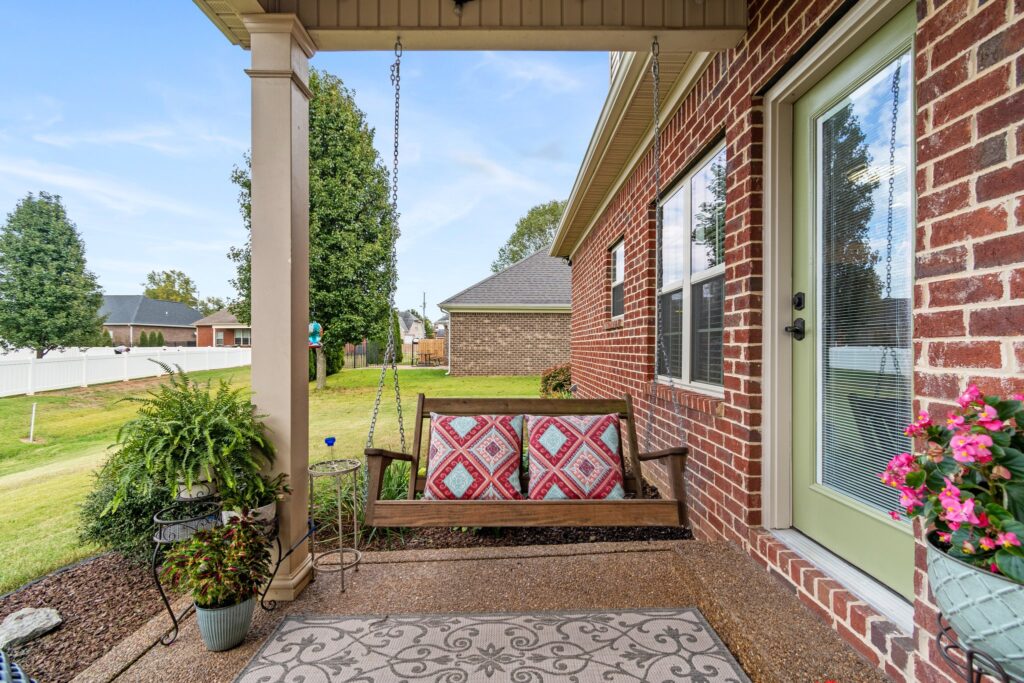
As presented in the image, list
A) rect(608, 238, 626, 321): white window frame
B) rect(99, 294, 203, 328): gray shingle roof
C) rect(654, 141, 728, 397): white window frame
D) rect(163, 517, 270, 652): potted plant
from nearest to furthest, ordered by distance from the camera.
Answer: rect(163, 517, 270, 652): potted plant < rect(654, 141, 728, 397): white window frame < rect(608, 238, 626, 321): white window frame < rect(99, 294, 203, 328): gray shingle roof

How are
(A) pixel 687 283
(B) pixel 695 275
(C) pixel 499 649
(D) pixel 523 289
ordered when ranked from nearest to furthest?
(C) pixel 499 649 < (B) pixel 695 275 < (A) pixel 687 283 < (D) pixel 523 289

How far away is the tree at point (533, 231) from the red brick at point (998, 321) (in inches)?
1234

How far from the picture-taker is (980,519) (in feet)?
2.74

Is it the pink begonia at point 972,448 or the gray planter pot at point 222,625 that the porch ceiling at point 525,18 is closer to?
the pink begonia at point 972,448

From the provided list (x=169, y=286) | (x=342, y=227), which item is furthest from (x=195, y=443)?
(x=169, y=286)

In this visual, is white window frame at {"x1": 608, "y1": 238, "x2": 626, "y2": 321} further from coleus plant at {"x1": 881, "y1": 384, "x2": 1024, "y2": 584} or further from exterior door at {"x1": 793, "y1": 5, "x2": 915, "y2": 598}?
coleus plant at {"x1": 881, "y1": 384, "x2": 1024, "y2": 584}

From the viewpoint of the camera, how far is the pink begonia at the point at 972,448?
0.83 meters

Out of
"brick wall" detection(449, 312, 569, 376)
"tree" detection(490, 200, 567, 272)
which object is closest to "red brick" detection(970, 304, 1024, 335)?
"brick wall" detection(449, 312, 569, 376)

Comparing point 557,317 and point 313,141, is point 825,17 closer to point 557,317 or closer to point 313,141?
point 313,141

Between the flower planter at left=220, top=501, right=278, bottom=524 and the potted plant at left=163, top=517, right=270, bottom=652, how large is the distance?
115mm

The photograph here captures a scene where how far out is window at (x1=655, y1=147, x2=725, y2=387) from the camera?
303 centimetres

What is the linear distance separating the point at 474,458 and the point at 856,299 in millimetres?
2112

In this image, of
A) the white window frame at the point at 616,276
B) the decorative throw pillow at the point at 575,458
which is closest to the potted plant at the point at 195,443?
the decorative throw pillow at the point at 575,458

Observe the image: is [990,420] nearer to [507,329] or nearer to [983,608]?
[983,608]
